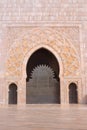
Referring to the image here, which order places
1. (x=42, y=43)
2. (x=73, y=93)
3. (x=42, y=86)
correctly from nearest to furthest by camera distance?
(x=73, y=93) → (x=42, y=43) → (x=42, y=86)

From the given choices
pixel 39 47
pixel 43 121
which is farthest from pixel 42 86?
pixel 43 121

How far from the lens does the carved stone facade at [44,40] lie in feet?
31.7

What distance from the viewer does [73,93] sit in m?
9.83

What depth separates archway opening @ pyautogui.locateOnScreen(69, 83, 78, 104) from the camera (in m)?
9.77

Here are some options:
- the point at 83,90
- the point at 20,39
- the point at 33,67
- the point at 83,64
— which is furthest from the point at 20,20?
the point at 83,90

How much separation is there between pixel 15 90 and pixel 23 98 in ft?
1.79

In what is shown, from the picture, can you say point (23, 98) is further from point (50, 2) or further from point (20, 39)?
point (50, 2)

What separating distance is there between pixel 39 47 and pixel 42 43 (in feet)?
0.68

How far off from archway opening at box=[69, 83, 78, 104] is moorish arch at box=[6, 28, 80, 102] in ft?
1.42

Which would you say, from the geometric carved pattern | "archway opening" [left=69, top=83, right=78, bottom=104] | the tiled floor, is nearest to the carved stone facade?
the geometric carved pattern

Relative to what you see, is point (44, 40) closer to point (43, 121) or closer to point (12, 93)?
point (12, 93)

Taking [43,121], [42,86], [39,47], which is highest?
[39,47]

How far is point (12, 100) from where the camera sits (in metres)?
9.84

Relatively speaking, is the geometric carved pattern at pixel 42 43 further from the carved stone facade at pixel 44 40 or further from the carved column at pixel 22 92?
the carved column at pixel 22 92
